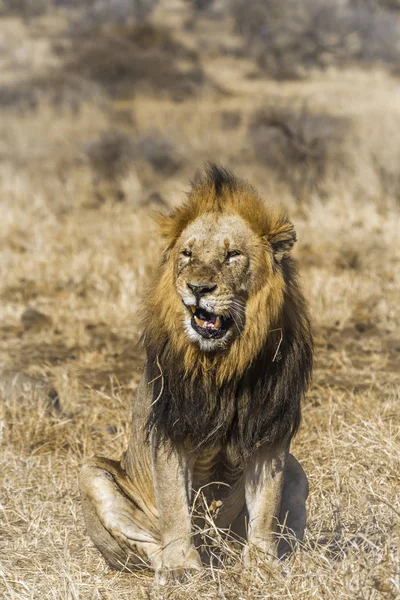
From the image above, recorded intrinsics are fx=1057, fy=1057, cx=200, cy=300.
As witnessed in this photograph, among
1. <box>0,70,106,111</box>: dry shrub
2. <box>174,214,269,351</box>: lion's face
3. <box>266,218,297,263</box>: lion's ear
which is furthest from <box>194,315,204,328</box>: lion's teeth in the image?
<box>0,70,106,111</box>: dry shrub

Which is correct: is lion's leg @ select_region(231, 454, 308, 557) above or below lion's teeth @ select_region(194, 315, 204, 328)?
below

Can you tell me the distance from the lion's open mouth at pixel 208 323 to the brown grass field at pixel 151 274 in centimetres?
87

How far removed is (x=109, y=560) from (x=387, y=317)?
4804 millimetres

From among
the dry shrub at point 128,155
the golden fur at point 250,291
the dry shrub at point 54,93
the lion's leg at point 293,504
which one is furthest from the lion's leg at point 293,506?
the dry shrub at point 54,93

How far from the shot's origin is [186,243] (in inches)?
161

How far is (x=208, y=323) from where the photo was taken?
13.0 feet

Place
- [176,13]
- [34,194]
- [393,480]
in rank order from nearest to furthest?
1. [393,480]
2. [34,194]
3. [176,13]

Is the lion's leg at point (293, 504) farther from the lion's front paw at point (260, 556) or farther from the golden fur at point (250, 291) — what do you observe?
the golden fur at point (250, 291)

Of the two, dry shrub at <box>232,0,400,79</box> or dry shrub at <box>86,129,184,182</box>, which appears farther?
dry shrub at <box>232,0,400,79</box>

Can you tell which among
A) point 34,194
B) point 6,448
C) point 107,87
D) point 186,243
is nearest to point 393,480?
point 186,243

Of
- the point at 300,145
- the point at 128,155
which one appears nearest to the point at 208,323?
the point at 300,145

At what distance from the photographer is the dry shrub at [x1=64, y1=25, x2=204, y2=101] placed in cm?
2314

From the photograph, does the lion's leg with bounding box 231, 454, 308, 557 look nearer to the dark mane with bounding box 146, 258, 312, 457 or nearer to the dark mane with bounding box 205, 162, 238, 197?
the dark mane with bounding box 146, 258, 312, 457

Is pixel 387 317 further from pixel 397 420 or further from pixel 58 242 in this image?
pixel 58 242
